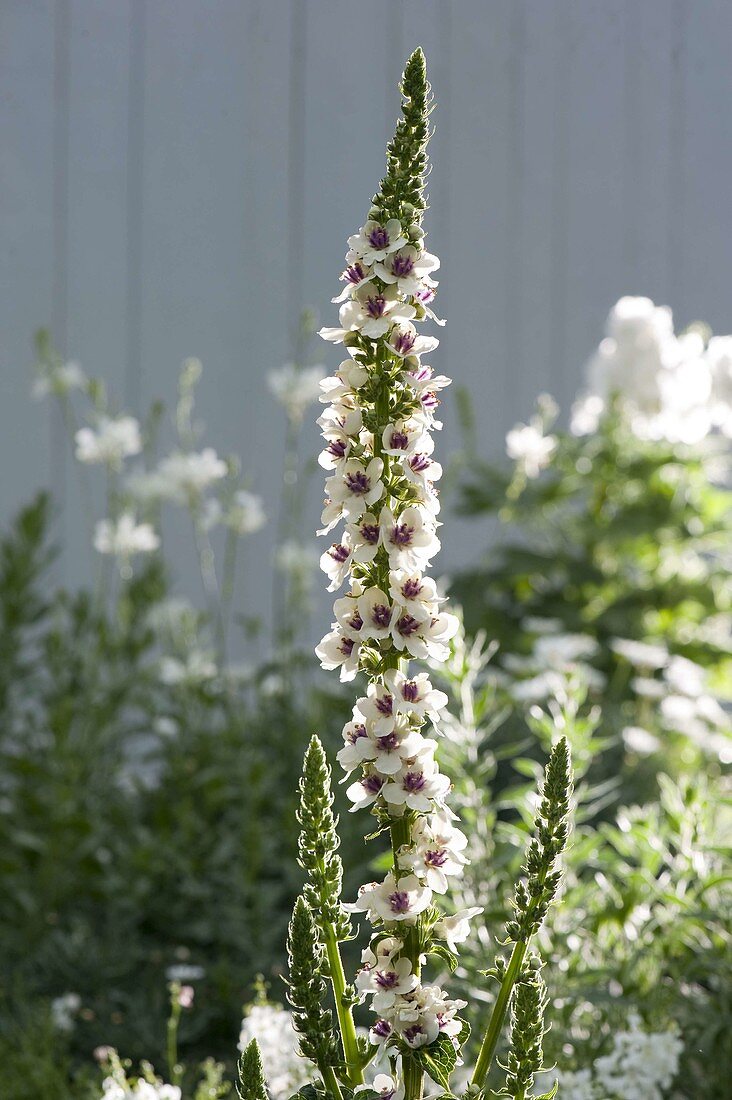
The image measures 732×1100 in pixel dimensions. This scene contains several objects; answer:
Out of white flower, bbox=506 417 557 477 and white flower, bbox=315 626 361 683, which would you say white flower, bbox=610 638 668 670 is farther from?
white flower, bbox=315 626 361 683

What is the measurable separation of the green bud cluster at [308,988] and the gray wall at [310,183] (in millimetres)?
2274

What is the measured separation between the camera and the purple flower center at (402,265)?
0.71 metres

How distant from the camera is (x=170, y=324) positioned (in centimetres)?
297

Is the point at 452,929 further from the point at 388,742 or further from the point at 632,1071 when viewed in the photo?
the point at 632,1071

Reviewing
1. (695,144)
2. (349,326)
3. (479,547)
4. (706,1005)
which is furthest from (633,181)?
(349,326)

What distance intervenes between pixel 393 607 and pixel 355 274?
0.64 ft

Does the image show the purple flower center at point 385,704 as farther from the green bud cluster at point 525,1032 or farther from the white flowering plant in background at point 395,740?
the green bud cluster at point 525,1032

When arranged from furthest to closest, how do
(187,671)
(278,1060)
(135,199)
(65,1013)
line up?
1. (135,199)
2. (187,671)
3. (65,1013)
4. (278,1060)

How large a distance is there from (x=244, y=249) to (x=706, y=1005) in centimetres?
222

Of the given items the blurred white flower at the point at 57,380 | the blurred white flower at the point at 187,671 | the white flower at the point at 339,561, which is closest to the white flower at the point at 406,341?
the white flower at the point at 339,561

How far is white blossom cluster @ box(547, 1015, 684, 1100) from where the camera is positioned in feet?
3.44

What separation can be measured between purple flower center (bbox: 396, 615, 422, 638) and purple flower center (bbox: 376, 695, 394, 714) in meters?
0.04

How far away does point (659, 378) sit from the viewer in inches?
106

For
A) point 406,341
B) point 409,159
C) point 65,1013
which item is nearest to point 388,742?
point 406,341
